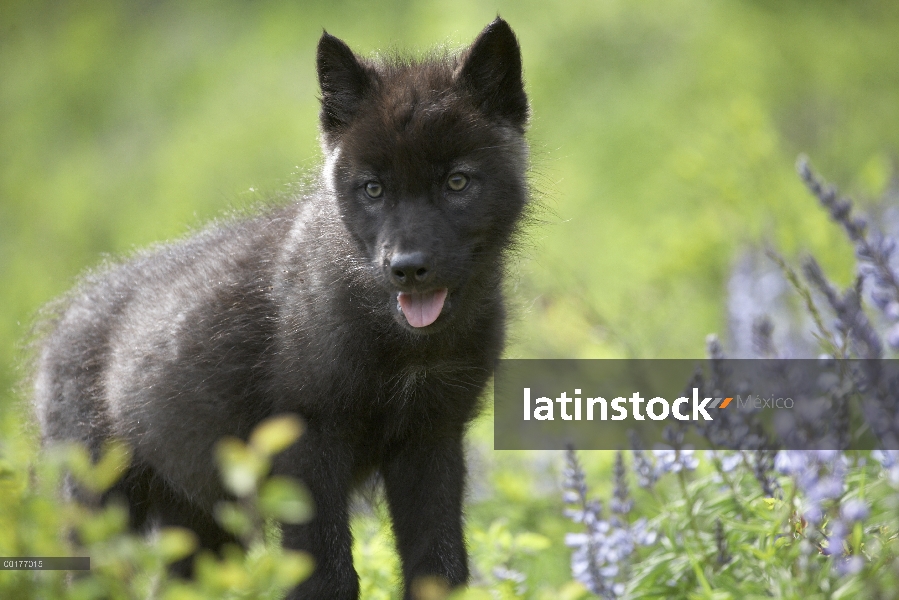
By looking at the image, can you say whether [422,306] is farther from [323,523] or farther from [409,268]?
[323,523]

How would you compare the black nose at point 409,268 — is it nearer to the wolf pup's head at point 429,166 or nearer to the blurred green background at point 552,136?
the wolf pup's head at point 429,166

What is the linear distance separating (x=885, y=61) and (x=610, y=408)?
5.64 metres

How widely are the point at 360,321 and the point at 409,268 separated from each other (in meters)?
0.40

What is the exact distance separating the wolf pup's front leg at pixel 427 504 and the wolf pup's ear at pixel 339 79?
1167 millimetres

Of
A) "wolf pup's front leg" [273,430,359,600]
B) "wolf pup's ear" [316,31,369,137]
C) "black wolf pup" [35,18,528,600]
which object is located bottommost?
"wolf pup's front leg" [273,430,359,600]

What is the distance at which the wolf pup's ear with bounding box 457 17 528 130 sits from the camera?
10.6 ft

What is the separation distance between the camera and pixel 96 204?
13164 mm

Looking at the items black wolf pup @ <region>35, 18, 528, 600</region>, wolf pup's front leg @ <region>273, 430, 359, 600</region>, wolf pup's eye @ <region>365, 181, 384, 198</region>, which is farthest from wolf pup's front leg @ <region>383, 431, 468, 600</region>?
wolf pup's eye @ <region>365, 181, 384, 198</region>

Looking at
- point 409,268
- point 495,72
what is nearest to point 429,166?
point 409,268

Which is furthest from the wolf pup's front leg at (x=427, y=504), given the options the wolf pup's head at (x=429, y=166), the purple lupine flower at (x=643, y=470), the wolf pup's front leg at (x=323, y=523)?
the purple lupine flower at (x=643, y=470)

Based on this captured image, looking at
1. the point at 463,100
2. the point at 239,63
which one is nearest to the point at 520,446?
the point at 463,100

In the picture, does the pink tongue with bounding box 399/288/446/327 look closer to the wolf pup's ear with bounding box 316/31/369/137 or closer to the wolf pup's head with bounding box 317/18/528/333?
the wolf pup's head with bounding box 317/18/528/333

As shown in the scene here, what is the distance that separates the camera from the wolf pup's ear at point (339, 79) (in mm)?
3264

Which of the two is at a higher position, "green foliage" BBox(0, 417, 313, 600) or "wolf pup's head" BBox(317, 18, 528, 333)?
"wolf pup's head" BBox(317, 18, 528, 333)
